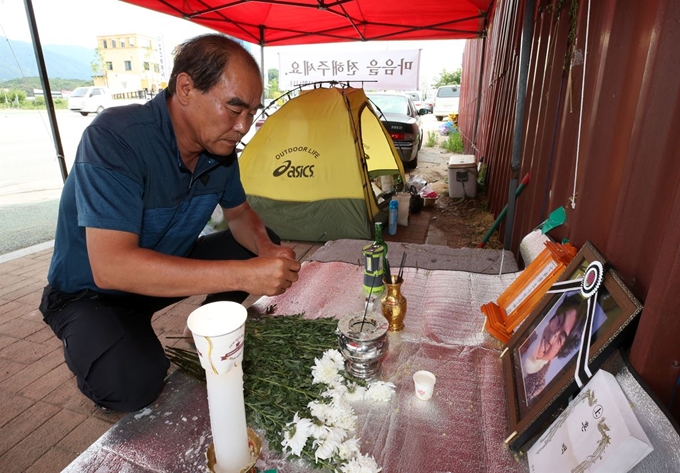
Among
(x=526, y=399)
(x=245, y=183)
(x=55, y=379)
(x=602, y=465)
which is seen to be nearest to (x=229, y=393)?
(x=602, y=465)

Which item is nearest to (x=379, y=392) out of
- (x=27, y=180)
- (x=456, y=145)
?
(x=27, y=180)

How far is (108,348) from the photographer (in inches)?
55.4

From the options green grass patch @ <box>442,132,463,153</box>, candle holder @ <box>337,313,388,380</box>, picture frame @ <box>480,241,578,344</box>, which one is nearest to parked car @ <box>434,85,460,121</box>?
green grass patch @ <box>442,132,463,153</box>

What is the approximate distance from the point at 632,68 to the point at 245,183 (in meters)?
3.69

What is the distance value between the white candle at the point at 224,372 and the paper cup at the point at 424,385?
0.61 meters

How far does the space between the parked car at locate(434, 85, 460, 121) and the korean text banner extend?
1186cm

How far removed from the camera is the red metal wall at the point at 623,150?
97cm

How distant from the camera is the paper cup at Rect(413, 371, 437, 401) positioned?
1.28 meters

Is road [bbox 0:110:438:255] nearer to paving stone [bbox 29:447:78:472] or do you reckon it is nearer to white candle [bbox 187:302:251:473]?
paving stone [bbox 29:447:78:472]

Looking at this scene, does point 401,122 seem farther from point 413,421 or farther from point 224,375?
point 224,375

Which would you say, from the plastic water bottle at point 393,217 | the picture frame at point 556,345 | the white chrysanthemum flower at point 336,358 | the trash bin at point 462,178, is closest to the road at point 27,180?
the plastic water bottle at point 393,217

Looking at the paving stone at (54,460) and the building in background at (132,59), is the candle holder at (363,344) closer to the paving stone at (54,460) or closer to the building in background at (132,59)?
the paving stone at (54,460)

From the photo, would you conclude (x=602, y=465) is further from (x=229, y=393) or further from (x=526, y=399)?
(x=229, y=393)

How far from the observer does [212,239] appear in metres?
2.32
